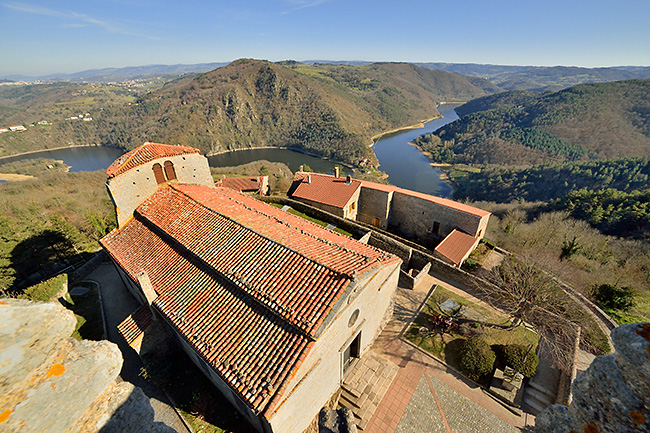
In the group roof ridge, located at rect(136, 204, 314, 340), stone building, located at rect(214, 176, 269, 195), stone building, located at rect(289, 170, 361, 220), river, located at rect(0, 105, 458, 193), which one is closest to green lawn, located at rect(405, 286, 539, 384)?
roof ridge, located at rect(136, 204, 314, 340)

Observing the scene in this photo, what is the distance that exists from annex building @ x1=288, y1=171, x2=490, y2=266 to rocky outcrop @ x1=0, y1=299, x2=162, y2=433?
87.0 feet

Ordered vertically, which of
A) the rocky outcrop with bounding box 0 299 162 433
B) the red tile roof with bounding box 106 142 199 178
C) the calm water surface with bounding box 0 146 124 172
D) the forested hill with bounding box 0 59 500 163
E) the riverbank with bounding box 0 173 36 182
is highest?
the rocky outcrop with bounding box 0 299 162 433

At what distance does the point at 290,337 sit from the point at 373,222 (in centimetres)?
2470

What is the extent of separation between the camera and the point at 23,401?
3180mm

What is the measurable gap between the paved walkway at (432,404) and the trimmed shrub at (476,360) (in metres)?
0.59

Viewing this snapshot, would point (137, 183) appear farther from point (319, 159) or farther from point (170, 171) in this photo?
point (319, 159)

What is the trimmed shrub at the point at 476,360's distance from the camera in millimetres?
15070

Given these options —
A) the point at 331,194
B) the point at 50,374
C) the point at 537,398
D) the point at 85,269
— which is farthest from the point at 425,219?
the point at 85,269

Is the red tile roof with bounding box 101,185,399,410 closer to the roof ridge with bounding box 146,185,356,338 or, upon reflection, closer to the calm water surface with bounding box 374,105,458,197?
the roof ridge with bounding box 146,185,356,338


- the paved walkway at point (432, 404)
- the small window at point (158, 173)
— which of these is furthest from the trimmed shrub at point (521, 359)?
the small window at point (158, 173)

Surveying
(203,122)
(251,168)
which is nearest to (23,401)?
(251,168)

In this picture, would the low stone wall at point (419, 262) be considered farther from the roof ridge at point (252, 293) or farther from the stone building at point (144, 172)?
the stone building at point (144, 172)

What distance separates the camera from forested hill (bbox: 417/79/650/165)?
112m

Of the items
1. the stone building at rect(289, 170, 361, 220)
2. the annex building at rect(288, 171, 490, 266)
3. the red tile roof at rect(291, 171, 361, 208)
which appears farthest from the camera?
the red tile roof at rect(291, 171, 361, 208)
